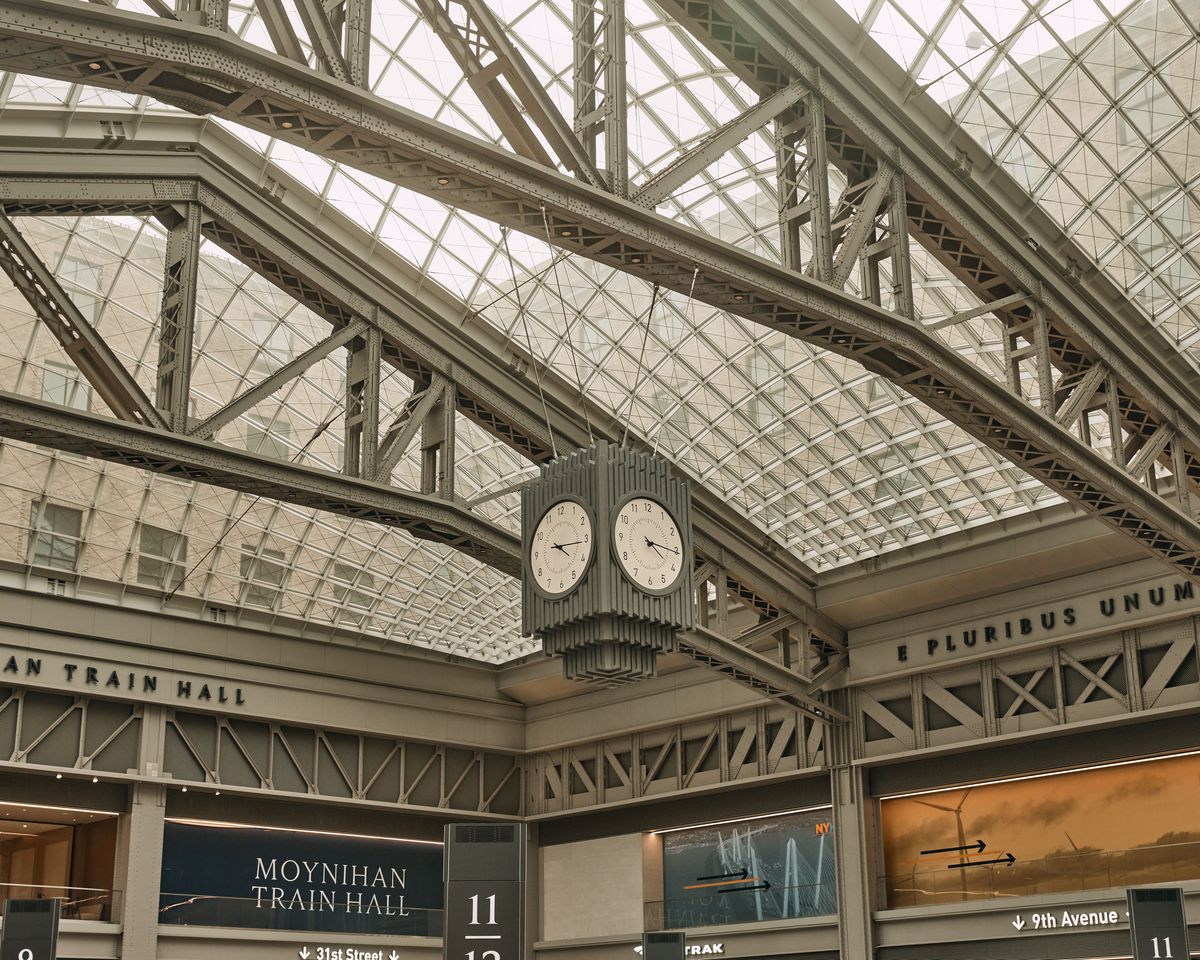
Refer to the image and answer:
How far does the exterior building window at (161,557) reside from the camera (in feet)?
155

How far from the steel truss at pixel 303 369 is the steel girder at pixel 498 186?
9.65 metres

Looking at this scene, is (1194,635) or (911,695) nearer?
(1194,635)

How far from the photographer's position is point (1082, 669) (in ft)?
133

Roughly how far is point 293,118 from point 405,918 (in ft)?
120

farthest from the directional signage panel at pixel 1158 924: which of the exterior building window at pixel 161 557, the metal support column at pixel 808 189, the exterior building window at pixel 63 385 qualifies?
the exterior building window at pixel 161 557

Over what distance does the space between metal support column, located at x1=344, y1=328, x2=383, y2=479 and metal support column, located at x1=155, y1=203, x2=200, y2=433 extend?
147 inches

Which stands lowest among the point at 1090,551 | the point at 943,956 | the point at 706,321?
the point at 943,956

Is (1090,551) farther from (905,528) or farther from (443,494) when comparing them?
(443,494)

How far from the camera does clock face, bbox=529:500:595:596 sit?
71.3 ft

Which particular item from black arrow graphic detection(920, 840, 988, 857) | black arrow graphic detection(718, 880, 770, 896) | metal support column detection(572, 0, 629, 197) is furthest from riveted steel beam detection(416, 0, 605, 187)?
black arrow graphic detection(718, 880, 770, 896)

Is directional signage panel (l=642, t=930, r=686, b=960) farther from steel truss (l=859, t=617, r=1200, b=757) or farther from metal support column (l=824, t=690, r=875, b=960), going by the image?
steel truss (l=859, t=617, r=1200, b=757)

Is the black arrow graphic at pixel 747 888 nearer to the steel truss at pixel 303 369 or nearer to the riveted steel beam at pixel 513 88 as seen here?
the steel truss at pixel 303 369

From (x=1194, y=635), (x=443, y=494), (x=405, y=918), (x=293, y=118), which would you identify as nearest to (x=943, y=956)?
(x=1194, y=635)

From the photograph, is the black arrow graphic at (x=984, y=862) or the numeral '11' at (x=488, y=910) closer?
the numeral '11' at (x=488, y=910)
